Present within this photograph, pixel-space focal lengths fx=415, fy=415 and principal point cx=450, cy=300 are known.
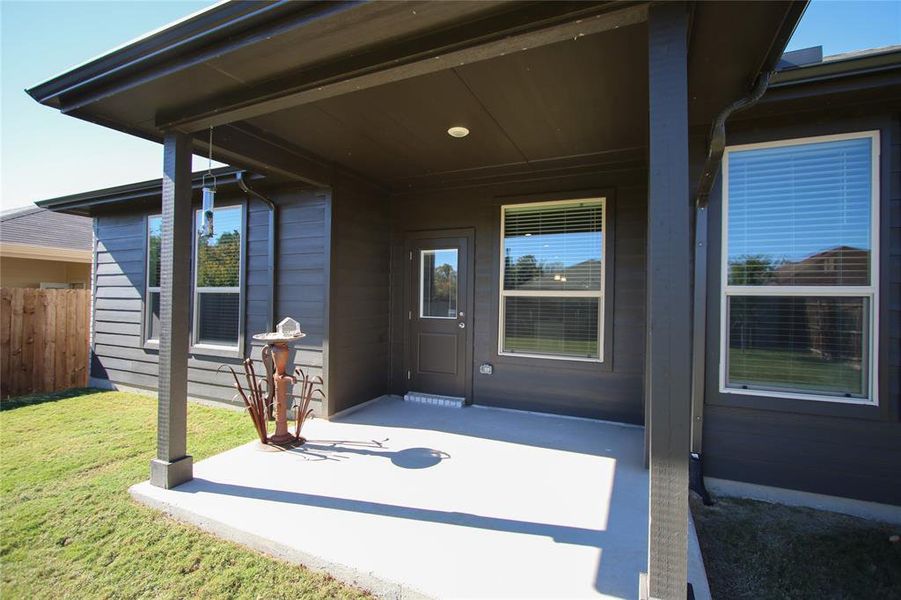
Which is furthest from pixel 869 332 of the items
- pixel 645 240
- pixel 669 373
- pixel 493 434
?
pixel 493 434

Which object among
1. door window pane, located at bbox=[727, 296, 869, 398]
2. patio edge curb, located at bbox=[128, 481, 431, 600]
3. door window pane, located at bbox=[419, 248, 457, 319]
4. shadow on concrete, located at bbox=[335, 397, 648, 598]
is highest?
door window pane, located at bbox=[419, 248, 457, 319]

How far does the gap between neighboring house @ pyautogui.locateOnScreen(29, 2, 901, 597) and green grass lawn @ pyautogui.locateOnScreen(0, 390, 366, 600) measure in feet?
1.41

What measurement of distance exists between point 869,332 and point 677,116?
2230mm

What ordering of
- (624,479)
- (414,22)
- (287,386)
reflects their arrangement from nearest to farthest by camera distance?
1. (414,22)
2. (624,479)
3. (287,386)

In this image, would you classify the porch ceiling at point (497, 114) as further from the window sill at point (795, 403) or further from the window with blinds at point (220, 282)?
the window sill at point (795, 403)

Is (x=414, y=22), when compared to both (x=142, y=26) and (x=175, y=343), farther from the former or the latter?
(x=142, y=26)

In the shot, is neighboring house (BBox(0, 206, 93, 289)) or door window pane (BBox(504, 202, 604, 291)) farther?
neighboring house (BBox(0, 206, 93, 289))

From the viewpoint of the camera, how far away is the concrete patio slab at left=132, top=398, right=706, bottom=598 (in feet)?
5.89

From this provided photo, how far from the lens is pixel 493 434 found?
3623mm

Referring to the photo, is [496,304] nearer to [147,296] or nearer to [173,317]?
[173,317]

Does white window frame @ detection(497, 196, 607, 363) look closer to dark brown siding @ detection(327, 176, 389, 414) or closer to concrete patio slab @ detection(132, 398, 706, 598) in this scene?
concrete patio slab @ detection(132, 398, 706, 598)

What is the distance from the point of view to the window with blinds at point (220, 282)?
485 cm

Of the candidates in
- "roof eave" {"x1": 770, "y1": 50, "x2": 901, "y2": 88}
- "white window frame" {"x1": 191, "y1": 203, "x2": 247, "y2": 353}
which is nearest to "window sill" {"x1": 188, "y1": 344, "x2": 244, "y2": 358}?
"white window frame" {"x1": 191, "y1": 203, "x2": 247, "y2": 353}

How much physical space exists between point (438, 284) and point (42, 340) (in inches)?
214
